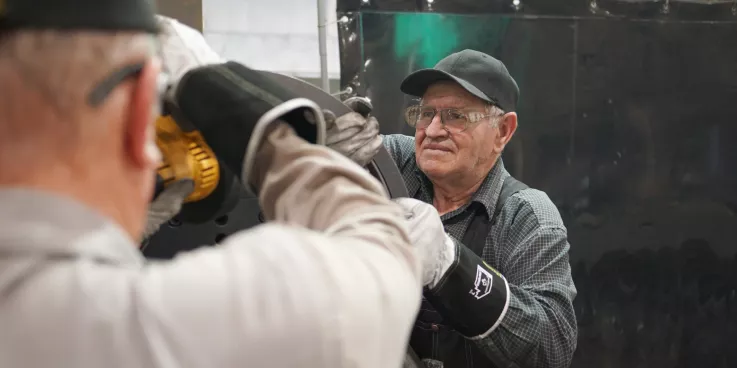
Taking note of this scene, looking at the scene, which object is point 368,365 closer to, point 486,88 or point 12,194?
point 12,194

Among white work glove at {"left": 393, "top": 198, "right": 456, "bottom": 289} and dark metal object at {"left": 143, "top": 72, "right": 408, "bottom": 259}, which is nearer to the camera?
dark metal object at {"left": 143, "top": 72, "right": 408, "bottom": 259}

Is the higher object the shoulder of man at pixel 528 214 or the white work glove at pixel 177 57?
the white work glove at pixel 177 57

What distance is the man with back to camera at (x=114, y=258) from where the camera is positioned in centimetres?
37

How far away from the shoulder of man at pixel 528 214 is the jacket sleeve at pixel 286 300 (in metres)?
0.75

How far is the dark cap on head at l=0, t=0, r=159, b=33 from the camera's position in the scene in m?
0.38

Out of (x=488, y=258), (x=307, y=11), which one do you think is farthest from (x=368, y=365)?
(x=307, y=11)

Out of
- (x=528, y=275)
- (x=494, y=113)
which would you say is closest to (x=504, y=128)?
(x=494, y=113)

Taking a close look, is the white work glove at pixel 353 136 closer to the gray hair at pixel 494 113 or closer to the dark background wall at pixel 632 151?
the gray hair at pixel 494 113

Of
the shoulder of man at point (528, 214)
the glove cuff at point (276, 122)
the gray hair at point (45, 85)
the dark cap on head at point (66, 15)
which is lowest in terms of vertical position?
the shoulder of man at point (528, 214)

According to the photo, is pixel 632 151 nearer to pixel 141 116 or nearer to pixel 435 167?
pixel 435 167

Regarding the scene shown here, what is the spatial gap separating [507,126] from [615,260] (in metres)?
0.80

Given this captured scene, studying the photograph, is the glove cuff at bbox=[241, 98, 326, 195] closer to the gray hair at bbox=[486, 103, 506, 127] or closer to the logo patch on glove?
the logo patch on glove

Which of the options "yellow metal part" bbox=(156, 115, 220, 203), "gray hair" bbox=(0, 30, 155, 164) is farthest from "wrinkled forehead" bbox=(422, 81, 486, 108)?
"gray hair" bbox=(0, 30, 155, 164)

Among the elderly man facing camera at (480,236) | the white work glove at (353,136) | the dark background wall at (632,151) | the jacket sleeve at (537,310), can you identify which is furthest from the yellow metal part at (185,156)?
the dark background wall at (632,151)
